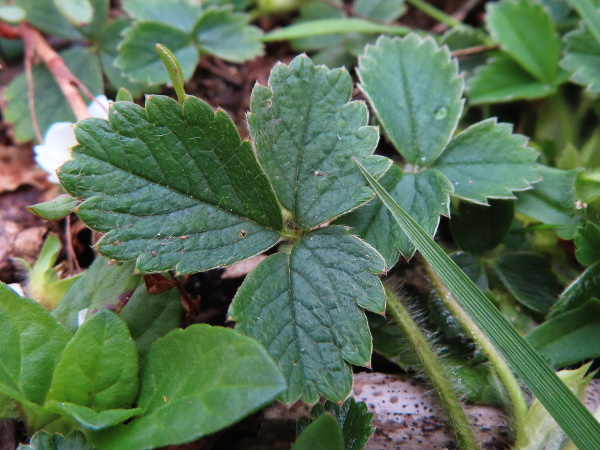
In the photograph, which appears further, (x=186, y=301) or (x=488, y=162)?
(x=488, y=162)

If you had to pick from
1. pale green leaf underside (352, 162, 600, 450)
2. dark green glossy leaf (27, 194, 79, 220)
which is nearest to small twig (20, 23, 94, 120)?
dark green glossy leaf (27, 194, 79, 220)

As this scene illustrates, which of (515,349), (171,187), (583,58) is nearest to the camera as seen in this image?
(515,349)

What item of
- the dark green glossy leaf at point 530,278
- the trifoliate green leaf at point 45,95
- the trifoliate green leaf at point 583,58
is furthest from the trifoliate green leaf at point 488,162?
the trifoliate green leaf at point 45,95

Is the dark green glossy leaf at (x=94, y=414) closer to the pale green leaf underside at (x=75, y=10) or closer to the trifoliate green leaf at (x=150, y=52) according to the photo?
the trifoliate green leaf at (x=150, y=52)

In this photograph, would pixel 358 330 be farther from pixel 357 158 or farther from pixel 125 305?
pixel 125 305

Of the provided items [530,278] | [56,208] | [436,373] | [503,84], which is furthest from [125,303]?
[503,84]

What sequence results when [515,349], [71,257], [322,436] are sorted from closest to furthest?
[322,436] < [515,349] < [71,257]

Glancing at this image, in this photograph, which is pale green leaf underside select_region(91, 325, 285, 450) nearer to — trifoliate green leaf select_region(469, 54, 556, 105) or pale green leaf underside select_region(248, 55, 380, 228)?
pale green leaf underside select_region(248, 55, 380, 228)

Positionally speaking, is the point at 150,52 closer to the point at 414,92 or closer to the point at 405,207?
the point at 414,92
